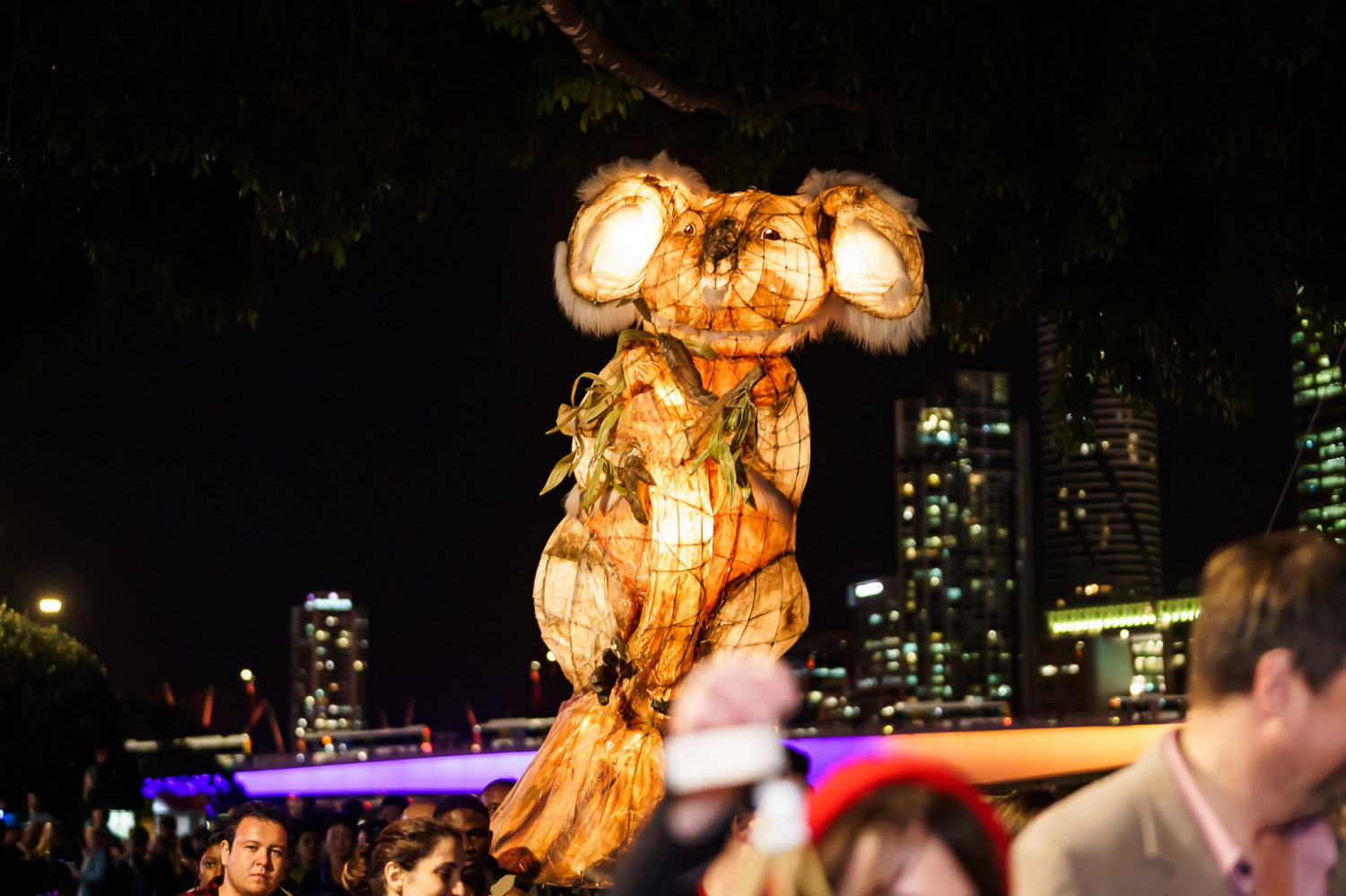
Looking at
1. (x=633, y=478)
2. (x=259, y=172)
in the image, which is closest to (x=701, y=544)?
(x=633, y=478)

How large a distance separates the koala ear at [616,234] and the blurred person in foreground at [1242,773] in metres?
6.50

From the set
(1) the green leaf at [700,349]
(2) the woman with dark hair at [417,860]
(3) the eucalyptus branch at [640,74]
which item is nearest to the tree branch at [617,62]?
(3) the eucalyptus branch at [640,74]

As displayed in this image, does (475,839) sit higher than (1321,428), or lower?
lower

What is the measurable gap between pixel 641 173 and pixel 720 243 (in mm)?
771

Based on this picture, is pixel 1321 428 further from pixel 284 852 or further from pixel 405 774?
pixel 405 774

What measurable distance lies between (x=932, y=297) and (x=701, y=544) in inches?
126

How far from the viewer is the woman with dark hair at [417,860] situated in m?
4.53

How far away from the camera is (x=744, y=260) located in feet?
26.3

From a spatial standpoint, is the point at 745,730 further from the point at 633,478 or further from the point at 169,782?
the point at 169,782

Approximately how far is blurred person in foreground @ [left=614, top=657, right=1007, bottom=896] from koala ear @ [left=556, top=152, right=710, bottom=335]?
661cm

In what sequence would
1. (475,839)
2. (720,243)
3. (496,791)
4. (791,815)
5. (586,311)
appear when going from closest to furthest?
(791,815), (475,839), (720,243), (586,311), (496,791)

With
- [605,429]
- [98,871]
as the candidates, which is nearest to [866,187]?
[605,429]

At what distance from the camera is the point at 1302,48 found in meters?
7.75

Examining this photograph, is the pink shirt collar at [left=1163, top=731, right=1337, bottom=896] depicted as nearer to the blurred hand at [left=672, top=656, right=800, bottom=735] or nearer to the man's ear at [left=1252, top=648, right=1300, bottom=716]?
the man's ear at [left=1252, top=648, right=1300, bottom=716]
